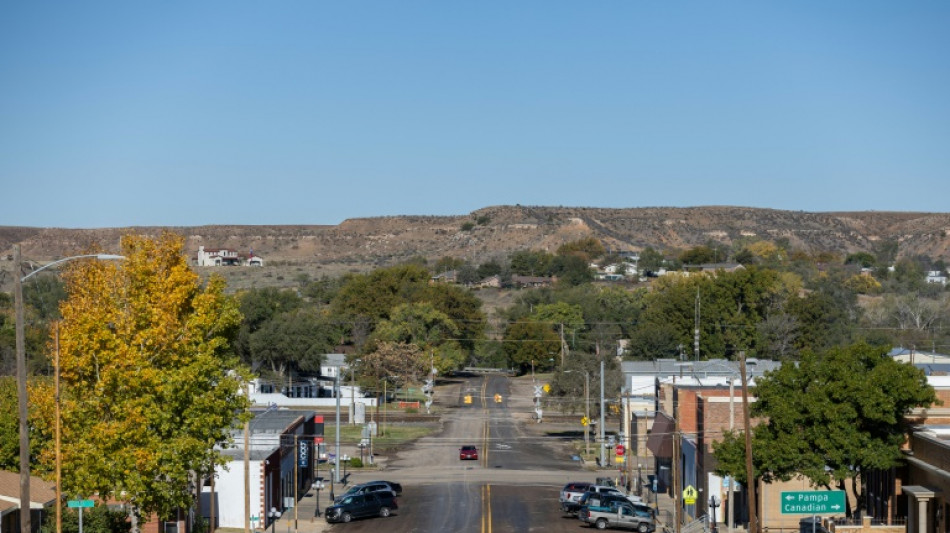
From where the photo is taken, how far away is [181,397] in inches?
1537

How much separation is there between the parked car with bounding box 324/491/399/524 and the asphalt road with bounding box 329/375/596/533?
49 cm

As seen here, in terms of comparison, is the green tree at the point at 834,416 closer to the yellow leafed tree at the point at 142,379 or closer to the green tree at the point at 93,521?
the yellow leafed tree at the point at 142,379

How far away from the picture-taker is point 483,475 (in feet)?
253

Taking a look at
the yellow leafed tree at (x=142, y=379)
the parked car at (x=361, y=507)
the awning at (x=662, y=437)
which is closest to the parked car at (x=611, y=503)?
the parked car at (x=361, y=507)

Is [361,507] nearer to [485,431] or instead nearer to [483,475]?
[483,475]

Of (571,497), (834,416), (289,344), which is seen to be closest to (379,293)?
(289,344)

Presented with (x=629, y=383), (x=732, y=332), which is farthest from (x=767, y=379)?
(x=732, y=332)

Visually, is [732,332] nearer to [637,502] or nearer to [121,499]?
[637,502]

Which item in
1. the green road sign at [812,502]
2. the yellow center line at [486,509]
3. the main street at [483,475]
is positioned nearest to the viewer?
the green road sign at [812,502]

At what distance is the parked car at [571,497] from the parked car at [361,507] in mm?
8046

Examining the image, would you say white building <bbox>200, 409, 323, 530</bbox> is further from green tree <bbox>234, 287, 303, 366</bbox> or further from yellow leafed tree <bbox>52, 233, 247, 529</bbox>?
green tree <bbox>234, 287, 303, 366</bbox>

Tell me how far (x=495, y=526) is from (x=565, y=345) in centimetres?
8645

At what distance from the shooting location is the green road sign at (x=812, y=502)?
39.0 meters

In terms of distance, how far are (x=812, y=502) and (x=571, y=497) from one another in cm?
2277
